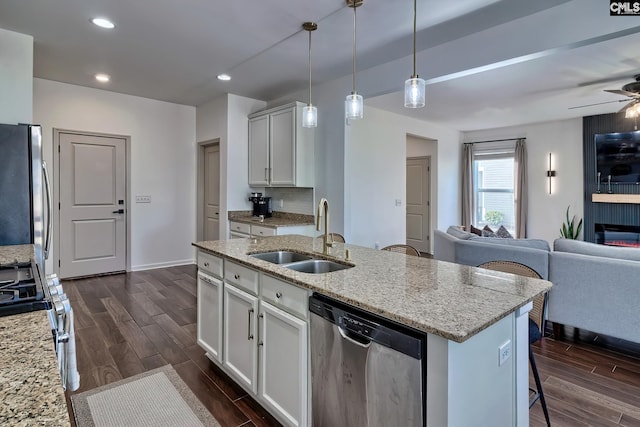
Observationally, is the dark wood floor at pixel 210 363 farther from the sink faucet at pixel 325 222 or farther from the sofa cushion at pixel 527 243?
the sink faucet at pixel 325 222

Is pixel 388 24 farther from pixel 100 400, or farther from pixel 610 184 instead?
pixel 610 184

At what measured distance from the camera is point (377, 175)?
5.48 meters

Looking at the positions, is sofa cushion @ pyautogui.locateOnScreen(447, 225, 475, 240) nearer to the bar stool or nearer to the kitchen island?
the bar stool

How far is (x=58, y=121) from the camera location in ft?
15.1

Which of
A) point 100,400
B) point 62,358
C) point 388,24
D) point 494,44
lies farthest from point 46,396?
point 494,44

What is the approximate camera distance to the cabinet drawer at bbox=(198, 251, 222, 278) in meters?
2.39

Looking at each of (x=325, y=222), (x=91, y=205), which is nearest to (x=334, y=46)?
(x=325, y=222)

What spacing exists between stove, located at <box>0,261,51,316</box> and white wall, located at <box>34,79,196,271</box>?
370 centimetres

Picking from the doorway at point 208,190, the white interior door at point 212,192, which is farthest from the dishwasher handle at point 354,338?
the doorway at point 208,190

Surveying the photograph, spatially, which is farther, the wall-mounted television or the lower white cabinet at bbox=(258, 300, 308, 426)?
the wall-mounted television

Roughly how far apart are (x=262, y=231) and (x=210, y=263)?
6.28 ft

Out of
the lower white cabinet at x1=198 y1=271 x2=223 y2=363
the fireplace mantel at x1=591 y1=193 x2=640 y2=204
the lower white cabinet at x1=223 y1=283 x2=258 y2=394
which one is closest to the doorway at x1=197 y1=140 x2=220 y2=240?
the lower white cabinet at x1=198 y1=271 x2=223 y2=363

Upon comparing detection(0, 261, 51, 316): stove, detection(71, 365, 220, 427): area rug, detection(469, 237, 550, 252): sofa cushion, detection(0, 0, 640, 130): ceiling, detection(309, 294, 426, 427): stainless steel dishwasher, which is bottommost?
detection(71, 365, 220, 427): area rug

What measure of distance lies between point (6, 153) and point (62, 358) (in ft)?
7.38
